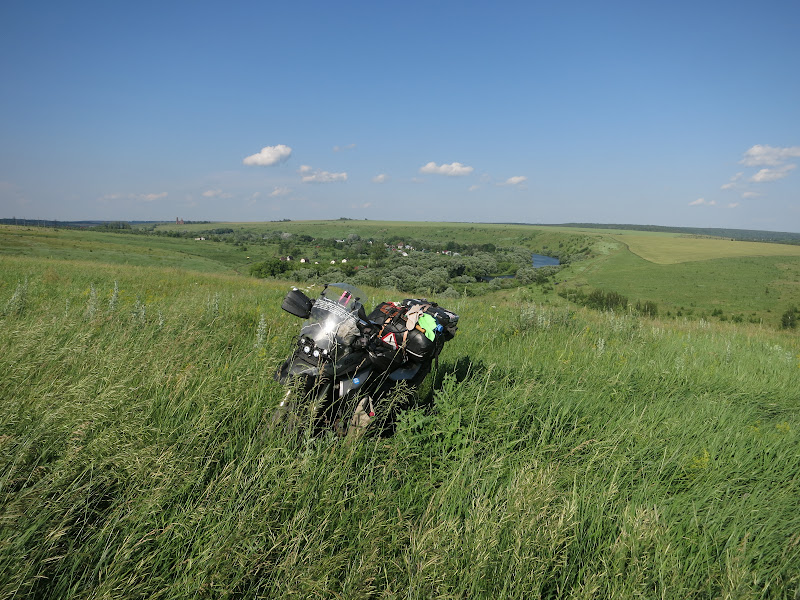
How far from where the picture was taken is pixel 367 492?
2.57m

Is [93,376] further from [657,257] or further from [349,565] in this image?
[657,257]

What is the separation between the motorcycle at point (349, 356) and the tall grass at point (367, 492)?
9.8 inches

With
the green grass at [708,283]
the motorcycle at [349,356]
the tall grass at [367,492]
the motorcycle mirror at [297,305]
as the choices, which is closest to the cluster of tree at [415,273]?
the green grass at [708,283]

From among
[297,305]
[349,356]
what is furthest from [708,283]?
[297,305]

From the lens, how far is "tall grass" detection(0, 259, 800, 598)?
1.88 meters

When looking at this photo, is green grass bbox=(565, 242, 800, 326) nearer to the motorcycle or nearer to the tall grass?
the tall grass

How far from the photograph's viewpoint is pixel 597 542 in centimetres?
245

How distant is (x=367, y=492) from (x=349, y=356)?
1075 mm

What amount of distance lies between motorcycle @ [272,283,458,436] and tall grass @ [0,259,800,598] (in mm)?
248

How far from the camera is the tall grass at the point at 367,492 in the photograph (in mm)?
1879

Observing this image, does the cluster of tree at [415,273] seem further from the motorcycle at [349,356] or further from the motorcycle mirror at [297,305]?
the motorcycle mirror at [297,305]

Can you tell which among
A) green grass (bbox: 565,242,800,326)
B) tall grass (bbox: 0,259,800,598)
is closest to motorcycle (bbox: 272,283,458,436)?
tall grass (bbox: 0,259,800,598)

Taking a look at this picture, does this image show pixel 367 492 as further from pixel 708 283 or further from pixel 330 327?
pixel 708 283

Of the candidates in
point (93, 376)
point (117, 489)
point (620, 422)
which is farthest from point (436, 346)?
point (93, 376)
